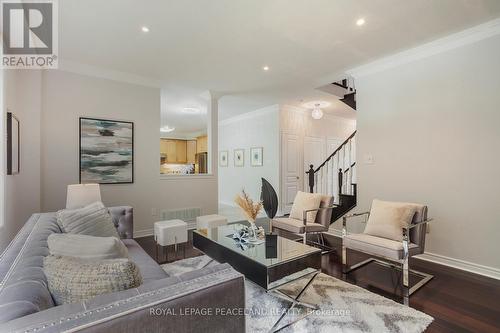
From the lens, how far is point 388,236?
2639 millimetres

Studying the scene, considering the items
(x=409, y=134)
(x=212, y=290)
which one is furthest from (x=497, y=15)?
(x=212, y=290)

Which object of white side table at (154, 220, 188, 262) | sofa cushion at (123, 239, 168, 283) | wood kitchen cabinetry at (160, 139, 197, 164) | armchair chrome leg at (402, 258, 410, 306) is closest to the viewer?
sofa cushion at (123, 239, 168, 283)

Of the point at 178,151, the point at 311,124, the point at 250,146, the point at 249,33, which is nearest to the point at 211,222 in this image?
the point at 249,33

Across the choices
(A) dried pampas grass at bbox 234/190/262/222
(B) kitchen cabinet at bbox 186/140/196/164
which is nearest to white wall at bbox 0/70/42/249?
(A) dried pampas grass at bbox 234/190/262/222

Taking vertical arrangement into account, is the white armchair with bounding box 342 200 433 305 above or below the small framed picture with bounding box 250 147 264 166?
below

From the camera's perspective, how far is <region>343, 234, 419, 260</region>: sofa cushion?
93.3 inches

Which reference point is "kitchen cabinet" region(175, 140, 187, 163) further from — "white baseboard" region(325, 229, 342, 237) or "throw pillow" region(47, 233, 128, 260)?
"throw pillow" region(47, 233, 128, 260)

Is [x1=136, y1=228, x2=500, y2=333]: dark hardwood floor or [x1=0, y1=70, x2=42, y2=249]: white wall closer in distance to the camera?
[x1=136, y1=228, x2=500, y2=333]: dark hardwood floor

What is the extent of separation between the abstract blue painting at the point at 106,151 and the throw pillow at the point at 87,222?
1.91m

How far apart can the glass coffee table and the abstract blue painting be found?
7.79ft

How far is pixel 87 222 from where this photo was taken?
2.06 metres

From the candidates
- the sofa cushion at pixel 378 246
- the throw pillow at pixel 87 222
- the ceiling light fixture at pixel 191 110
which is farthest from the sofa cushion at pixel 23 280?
the ceiling light fixture at pixel 191 110

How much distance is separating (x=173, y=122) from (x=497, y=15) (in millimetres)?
7756

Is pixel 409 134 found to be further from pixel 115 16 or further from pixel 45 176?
pixel 45 176
